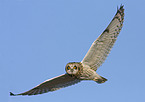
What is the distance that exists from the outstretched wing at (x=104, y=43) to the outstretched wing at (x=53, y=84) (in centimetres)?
114

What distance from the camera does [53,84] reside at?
54.6 feet

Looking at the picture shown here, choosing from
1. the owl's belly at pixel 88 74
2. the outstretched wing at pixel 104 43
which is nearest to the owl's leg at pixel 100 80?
the owl's belly at pixel 88 74

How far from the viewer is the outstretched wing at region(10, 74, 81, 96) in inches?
637

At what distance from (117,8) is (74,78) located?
3.53m

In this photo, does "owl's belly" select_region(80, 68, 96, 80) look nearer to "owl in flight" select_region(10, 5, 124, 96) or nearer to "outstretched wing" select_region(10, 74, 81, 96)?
"owl in flight" select_region(10, 5, 124, 96)

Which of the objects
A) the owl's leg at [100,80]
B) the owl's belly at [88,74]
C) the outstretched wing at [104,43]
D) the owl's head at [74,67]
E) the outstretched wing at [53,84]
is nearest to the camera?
the owl's head at [74,67]

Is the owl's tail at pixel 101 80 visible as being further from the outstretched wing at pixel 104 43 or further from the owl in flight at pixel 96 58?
the outstretched wing at pixel 104 43

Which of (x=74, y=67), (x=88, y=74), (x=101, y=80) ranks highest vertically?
(x=74, y=67)

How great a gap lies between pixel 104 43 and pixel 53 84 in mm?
3031

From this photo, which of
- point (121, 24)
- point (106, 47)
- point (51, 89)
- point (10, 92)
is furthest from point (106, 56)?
point (10, 92)

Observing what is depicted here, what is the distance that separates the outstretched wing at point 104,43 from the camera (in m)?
15.5

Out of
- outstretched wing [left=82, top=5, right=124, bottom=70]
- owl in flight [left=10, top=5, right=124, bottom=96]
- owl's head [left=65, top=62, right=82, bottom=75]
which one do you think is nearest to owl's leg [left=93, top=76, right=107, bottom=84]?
owl in flight [left=10, top=5, right=124, bottom=96]

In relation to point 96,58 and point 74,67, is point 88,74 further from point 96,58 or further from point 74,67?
point 96,58

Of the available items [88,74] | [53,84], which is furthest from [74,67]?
[53,84]
